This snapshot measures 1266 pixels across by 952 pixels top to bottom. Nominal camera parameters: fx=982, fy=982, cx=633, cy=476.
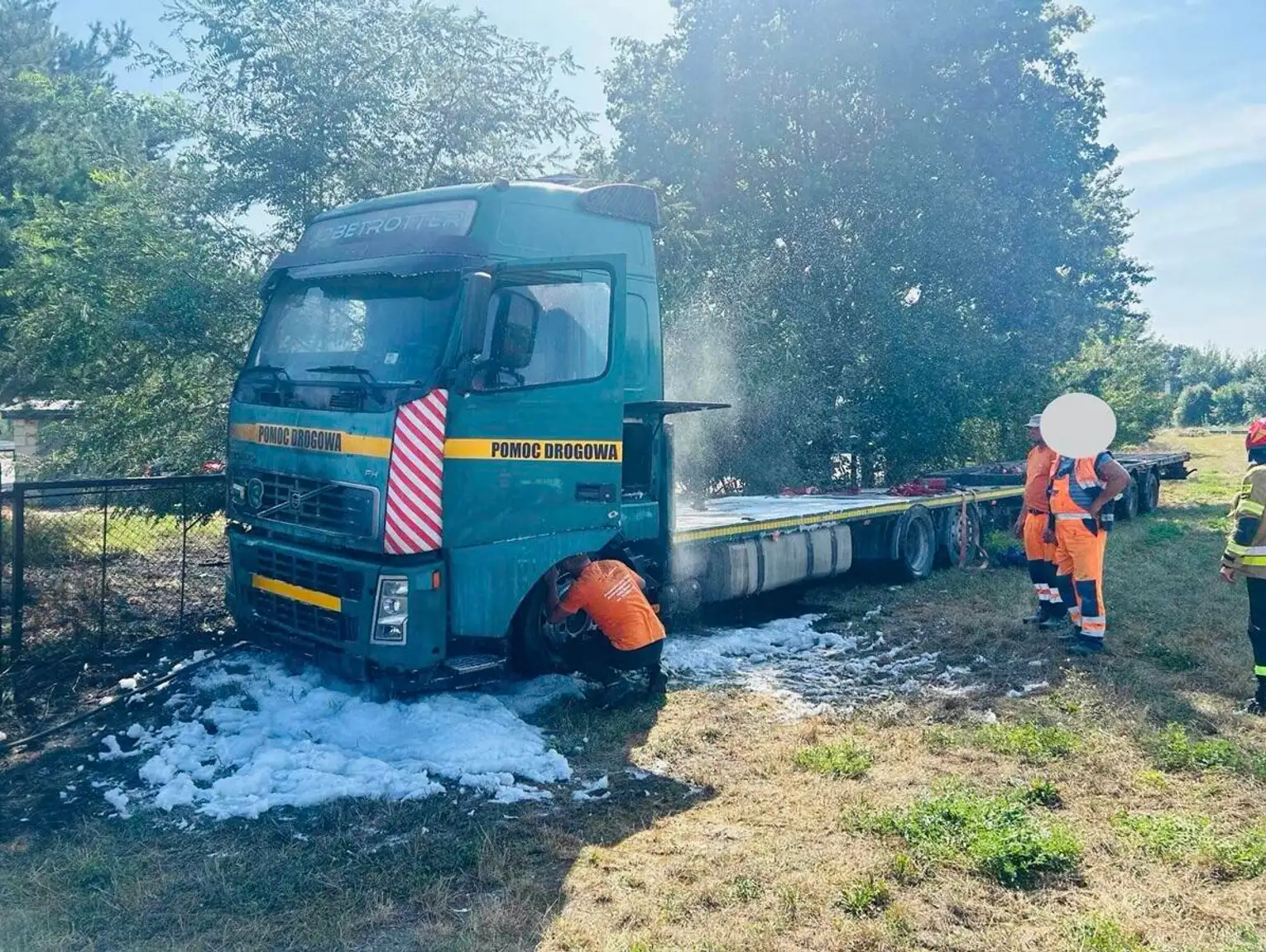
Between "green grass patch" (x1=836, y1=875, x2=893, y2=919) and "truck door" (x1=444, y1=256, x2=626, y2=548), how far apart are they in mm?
2748

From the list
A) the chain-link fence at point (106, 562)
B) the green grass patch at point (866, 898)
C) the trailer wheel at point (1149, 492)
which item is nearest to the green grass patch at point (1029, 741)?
the green grass patch at point (866, 898)

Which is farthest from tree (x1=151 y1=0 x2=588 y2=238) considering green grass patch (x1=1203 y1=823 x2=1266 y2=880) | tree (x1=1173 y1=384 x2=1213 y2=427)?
tree (x1=1173 y1=384 x2=1213 y2=427)

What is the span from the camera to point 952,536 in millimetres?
12133

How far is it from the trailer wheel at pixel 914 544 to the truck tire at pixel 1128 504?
26.1 ft

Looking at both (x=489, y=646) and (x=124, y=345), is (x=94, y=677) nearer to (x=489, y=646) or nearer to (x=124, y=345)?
(x=489, y=646)

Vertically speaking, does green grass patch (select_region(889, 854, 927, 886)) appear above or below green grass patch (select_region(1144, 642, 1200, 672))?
below

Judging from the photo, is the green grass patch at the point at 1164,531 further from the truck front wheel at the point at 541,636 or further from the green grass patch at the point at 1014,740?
the truck front wheel at the point at 541,636

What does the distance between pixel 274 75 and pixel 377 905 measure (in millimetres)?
9220

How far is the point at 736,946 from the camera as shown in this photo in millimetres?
3502

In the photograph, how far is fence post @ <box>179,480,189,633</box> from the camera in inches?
300

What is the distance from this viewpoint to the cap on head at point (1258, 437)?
248 inches

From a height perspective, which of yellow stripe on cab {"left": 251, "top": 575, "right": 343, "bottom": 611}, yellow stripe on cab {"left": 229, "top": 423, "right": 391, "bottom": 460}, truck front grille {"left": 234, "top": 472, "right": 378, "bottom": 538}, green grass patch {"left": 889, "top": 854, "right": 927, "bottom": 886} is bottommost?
green grass patch {"left": 889, "top": 854, "right": 927, "bottom": 886}

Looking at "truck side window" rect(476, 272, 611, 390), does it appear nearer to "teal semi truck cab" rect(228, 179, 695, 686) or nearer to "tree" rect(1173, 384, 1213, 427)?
"teal semi truck cab" rect(228, 179, 695, 686)

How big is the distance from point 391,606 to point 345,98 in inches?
281
